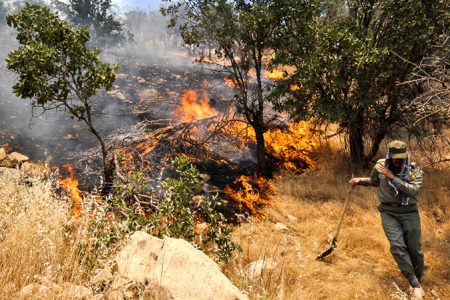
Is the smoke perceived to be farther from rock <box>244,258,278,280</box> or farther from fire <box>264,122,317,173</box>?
rock <box>244,258,278,280</box>

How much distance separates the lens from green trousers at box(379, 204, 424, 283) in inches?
192

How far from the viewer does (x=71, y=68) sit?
23.5 ft

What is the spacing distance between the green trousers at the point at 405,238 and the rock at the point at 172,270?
120 inches

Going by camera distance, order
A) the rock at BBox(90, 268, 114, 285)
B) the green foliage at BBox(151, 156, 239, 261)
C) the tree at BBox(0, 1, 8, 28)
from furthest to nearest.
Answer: the tree at BBox(0, 1, 8, 28)
the green foliage at BBox(151, 156, 239, 261)
the rock at BBox(90, 268, 114, 285)

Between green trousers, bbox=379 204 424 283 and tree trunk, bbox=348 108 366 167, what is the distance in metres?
5.53

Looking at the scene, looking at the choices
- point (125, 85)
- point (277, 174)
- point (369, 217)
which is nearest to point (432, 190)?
point (369, 217)

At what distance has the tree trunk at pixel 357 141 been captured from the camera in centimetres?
1034

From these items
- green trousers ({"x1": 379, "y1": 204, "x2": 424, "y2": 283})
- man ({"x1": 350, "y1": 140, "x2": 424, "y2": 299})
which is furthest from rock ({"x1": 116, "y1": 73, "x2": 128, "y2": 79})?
green trousers ({"x1": 379, "y1": 204, "x2": 424, "y2": 283})

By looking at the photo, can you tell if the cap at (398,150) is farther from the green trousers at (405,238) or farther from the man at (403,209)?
the green trousers at (405,238)

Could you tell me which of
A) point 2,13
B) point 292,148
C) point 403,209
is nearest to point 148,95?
point 292,148

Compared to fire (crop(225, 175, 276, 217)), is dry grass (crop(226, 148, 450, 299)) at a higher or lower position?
higher

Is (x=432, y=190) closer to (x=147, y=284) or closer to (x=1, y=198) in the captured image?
(x=147, y=284)

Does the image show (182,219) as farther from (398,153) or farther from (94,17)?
(94,17)

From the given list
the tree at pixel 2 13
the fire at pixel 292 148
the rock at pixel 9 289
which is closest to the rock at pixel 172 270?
the rock at pixel 9 289
